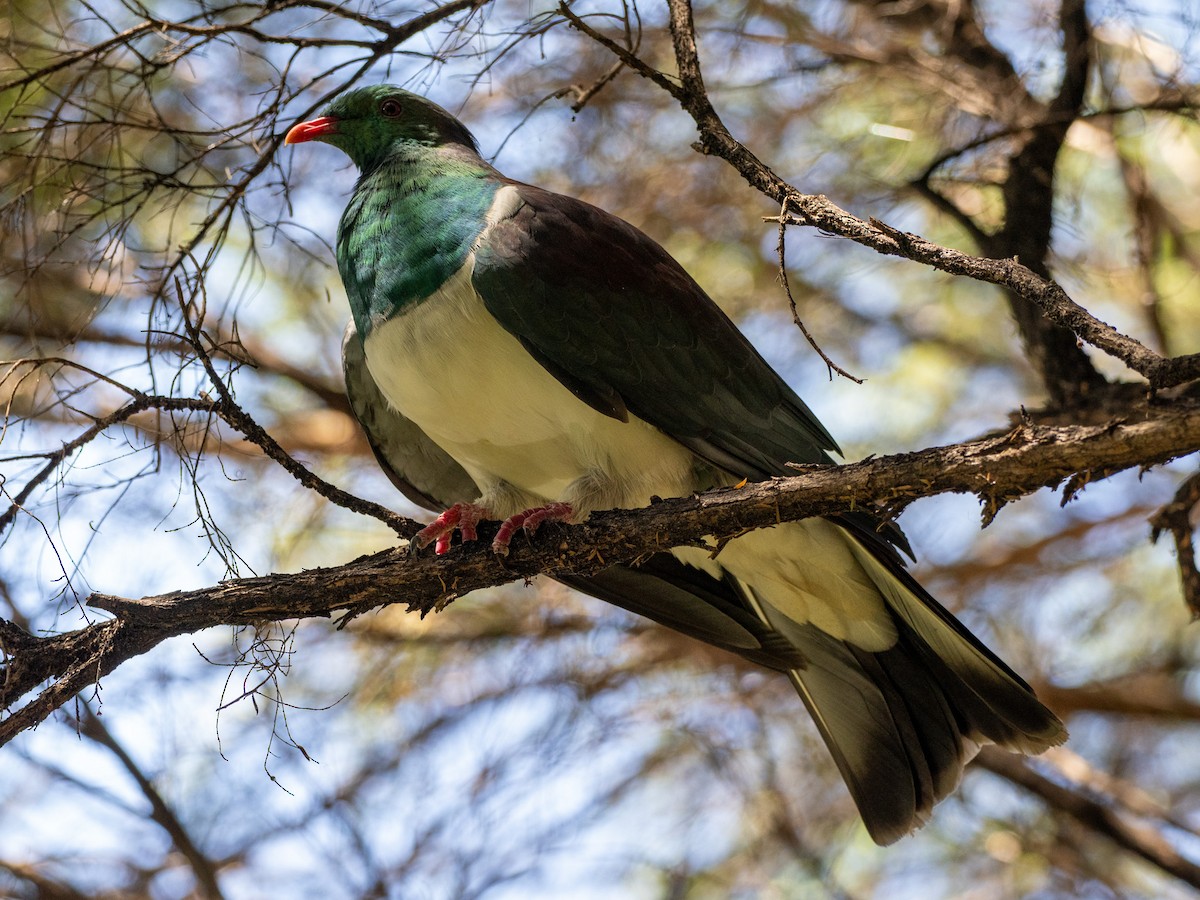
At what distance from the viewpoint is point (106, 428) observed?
2.75 meters

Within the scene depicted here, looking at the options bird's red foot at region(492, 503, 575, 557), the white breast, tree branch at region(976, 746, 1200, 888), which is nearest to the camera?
bird's red foot at region(492, 503, 575, 557)

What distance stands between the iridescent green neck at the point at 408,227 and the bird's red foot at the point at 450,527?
49 cm

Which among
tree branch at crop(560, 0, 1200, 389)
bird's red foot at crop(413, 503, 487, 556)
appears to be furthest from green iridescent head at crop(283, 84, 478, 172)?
bird's red foot at crop(413, 503, 487, 556)

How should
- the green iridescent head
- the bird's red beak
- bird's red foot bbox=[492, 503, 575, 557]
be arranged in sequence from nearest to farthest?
bird's red foot bbox=[492, 503, 575, 557], the bird's red beak, the green iridescent head

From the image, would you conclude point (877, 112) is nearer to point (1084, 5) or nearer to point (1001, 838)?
point (1084, 5)

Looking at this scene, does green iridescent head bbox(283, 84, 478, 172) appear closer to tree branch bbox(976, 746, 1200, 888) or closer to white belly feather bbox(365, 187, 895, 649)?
white belly feather bbox(365, 187, 895, 649)

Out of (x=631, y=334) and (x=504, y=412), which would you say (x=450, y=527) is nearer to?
(x=504, y=412)

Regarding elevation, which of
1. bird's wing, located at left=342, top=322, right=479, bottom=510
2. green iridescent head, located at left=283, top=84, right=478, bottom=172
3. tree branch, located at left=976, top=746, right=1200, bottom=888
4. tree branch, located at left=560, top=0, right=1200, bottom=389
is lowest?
tree branch, located at left=976, top=746, right=1200, bottom=888

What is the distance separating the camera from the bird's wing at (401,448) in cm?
340

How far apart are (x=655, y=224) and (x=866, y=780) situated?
2.47 metres

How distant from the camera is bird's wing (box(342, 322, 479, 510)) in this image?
3.40 m

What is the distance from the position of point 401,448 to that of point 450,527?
1.79 feet

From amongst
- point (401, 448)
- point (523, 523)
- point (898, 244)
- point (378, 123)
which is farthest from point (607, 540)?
point (378, 123)

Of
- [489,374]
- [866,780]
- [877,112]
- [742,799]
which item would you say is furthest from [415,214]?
[742,799]
